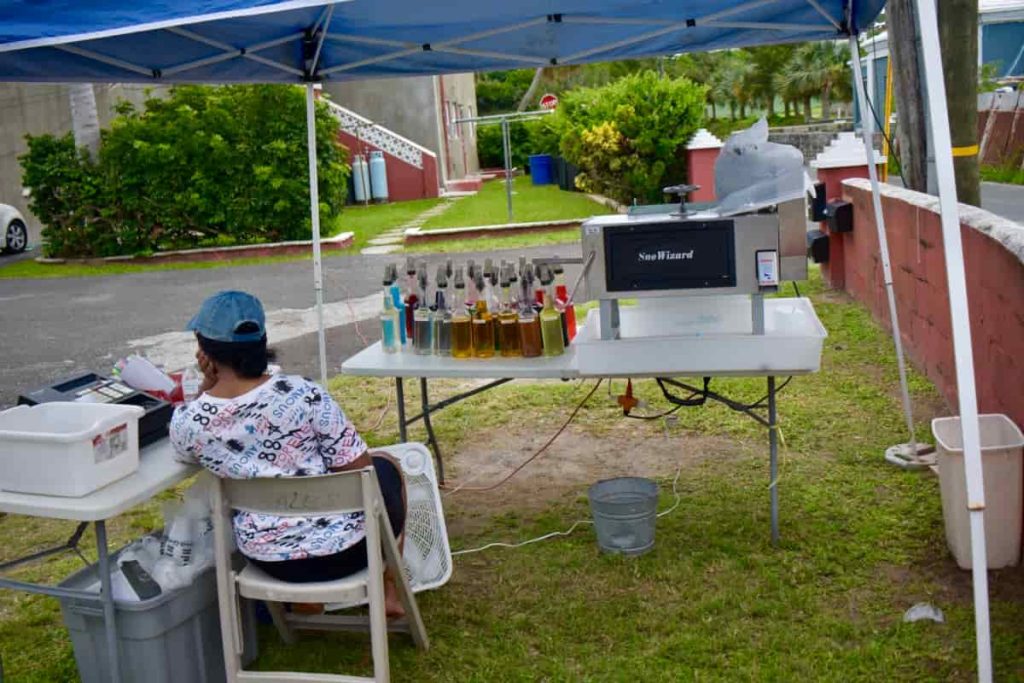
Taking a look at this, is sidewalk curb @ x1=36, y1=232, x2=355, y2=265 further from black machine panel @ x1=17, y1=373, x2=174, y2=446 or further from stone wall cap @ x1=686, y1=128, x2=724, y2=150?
black machine panel @ x1=17, y1=373, x2=174, y2=446

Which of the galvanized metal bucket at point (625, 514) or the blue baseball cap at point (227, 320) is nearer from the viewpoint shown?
the blue baseball cap at point (227, 320)

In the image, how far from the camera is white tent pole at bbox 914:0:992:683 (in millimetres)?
2637

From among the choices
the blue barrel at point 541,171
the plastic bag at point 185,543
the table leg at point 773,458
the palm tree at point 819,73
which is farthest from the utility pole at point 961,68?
the palm tree at point 819,73

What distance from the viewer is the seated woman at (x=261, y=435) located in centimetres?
307

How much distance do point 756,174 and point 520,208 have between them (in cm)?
1573

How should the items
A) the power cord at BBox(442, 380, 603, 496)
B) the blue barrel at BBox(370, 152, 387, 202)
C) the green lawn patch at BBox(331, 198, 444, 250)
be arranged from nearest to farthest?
1. the power cord at BBox(442, 380, 603, 496)
2. the green lawn patch at BBox(331, 198, 444, 250)
3. the blue barrel at BBox(370, 152, 387, 202)

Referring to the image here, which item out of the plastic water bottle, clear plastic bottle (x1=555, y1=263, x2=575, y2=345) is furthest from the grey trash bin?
clear plastic bottle (x1=555, y1=263, x2=575, y2=345)

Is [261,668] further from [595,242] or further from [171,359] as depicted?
→ [171,359]

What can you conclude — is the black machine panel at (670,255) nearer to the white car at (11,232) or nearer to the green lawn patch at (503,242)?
the green lawn patch at (503,242)

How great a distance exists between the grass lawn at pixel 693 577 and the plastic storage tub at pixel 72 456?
0.91 m

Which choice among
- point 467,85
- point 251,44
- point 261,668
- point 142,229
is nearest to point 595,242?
point 261,668

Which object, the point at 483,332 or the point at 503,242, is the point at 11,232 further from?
the point at 483,332

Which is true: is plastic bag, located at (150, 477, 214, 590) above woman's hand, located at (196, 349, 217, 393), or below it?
below

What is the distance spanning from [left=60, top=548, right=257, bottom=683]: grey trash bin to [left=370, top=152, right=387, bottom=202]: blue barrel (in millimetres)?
20050
